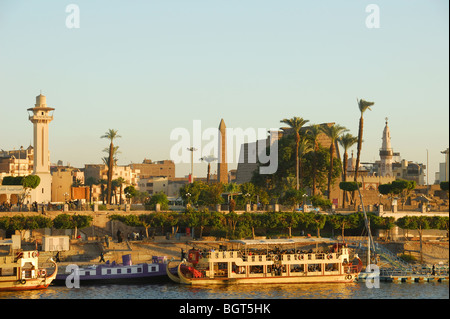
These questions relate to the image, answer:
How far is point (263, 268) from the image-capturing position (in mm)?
58812

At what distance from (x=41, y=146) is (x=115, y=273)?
32208 millimetres

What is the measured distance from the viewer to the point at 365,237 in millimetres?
72750

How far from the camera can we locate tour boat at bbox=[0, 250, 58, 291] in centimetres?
5522

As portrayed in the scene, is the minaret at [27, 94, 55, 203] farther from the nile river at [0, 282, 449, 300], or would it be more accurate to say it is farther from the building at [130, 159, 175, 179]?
the building at [130, 159, 175, 179]

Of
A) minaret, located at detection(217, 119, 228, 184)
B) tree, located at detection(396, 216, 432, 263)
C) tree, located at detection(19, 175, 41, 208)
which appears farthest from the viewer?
minaret, located at detection(217, 119, 228, 184)

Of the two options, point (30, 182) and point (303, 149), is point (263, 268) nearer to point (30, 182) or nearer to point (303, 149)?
point (30, 182)

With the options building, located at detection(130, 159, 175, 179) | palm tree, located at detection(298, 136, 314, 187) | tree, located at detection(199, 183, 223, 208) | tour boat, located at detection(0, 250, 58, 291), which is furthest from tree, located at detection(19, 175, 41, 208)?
building, located at detection(130, 159, 175, 179)

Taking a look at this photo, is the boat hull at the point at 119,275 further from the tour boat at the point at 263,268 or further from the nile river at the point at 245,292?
the tour boat at the point at 263,268

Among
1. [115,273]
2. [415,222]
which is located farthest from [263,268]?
[415,222]

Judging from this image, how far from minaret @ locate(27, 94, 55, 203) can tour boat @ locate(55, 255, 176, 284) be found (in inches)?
1151

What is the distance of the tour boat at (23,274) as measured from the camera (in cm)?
5522

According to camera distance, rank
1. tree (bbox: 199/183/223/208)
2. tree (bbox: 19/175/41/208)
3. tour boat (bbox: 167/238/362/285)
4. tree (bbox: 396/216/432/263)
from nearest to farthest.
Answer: tour boat (bbox: 167/238/362/285) → tree (bbox: 396/216/432/263) → tree (bbox: 19/175/41/208) → tree (bbox: 199/183/223/208)
